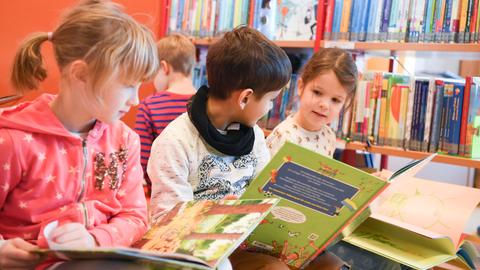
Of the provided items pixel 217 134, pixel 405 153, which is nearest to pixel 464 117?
pixel 405 153

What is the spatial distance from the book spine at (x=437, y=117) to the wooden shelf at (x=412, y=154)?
49 mm

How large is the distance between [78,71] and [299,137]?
97cm

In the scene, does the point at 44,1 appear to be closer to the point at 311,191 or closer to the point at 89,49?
the point at 89,49

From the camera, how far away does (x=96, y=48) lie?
922mm

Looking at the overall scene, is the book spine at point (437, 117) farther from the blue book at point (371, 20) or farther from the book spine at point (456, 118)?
the blue book at point (371, 20)

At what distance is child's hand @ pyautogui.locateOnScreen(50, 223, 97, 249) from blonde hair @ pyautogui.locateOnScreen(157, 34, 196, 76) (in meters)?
1.54

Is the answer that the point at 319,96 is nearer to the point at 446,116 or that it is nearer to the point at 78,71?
the point at 446,116

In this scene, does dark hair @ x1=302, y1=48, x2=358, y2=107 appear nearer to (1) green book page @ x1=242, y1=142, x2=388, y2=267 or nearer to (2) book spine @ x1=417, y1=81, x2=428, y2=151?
(2) book spine @ x1=417, y1=81, x2=428, y2=151

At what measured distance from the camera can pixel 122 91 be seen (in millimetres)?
936

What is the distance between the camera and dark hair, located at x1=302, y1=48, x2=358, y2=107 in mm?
1703

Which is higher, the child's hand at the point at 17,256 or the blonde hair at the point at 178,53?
the blonde hair at the point at 178,53

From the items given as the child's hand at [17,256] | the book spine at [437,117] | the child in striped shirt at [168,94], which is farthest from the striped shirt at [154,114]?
the child's hand at [17,256]

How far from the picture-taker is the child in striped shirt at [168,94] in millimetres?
2152

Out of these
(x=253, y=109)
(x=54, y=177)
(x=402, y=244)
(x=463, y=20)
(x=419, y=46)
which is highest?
(x=463, y=20)
